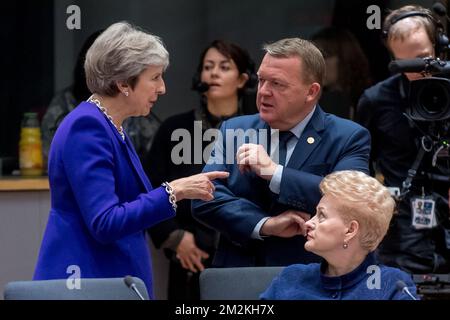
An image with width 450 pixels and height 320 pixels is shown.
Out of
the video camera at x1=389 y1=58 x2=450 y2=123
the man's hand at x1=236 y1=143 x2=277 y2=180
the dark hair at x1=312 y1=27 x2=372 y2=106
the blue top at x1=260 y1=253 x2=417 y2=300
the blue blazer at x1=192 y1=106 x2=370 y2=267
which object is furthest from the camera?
the dark hair at x1=312 y1=27 x2=372 y2=106

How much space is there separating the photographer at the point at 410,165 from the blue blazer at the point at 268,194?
1.82ft

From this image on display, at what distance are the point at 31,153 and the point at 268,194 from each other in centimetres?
218

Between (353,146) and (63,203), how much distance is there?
0.90 meters

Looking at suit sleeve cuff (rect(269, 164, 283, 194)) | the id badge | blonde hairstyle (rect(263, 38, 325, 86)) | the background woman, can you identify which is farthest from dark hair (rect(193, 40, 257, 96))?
the background woman

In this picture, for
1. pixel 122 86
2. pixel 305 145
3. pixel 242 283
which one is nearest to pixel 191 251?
pixel 305 145

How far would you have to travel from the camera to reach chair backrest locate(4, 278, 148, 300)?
9.50 feet

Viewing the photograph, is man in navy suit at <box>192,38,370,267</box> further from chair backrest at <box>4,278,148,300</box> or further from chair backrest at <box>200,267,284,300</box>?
chair backrest at <box>4,278,148,300</box>

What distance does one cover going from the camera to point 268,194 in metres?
3.38

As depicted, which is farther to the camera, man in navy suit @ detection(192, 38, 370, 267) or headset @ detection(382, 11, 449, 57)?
headset @ detection(382, 11, 449, 57)

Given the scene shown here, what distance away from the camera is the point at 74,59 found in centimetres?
559

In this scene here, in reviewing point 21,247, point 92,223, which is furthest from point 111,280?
point 21,247

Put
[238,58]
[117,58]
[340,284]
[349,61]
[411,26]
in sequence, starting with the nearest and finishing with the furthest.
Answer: [340,284] < [117,58] < [411,26] < [238,58] < [349,61]

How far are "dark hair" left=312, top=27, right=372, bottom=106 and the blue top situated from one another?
2296mm

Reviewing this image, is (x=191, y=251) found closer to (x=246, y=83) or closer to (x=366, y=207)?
(x=246, y=83)
